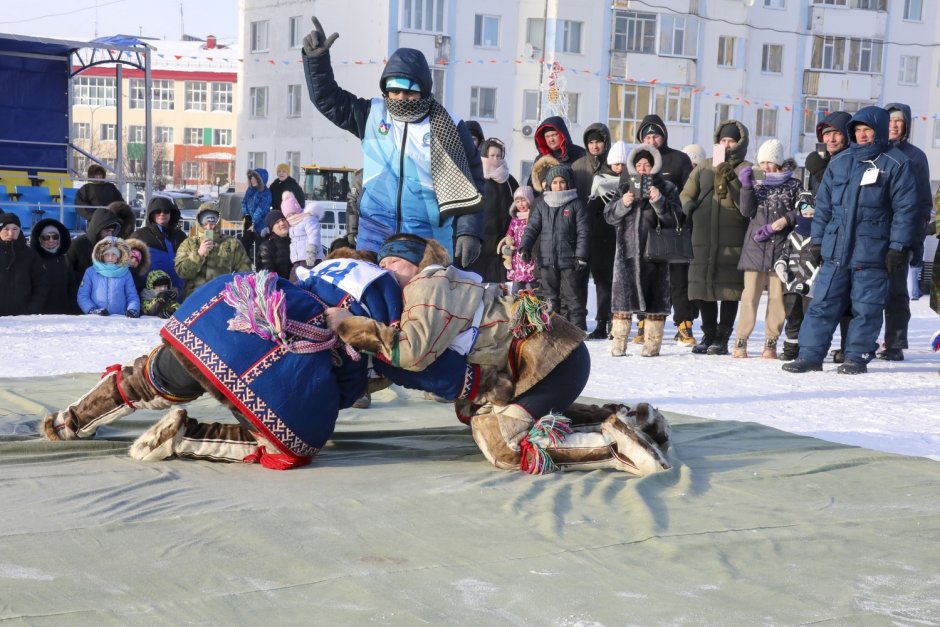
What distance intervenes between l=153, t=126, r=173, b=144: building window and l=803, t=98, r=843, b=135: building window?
112 ft

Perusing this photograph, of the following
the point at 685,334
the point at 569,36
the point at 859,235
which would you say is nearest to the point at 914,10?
the point at 569,36

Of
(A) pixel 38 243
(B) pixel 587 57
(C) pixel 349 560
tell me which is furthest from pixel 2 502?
(B) pixel 587 57

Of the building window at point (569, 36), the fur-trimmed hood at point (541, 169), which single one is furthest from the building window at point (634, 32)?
the fur-trimmed hood at point (541, 169)

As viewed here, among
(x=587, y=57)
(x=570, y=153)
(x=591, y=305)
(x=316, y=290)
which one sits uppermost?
(x=587, y=57)

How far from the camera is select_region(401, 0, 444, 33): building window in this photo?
3681 centimetres

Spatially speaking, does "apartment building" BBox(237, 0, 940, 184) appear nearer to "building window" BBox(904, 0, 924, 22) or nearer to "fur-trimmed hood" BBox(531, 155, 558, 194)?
"building window" BBox(904, 0, 924, 22)

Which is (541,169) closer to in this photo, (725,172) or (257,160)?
(725,172)

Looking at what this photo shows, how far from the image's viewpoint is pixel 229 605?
2.80 meters

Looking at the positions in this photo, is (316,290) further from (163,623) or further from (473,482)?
(163,623)

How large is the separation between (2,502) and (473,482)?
1.44 meters

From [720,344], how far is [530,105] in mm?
29009

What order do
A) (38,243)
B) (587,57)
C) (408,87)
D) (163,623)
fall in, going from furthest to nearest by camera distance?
1. (587,57)
2. (38,243)
3. (408,87)
4. (163,623)

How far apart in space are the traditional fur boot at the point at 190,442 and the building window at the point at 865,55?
40559 millimetres

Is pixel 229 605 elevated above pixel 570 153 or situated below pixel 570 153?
below
